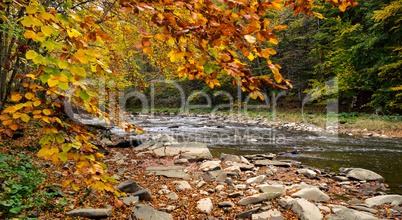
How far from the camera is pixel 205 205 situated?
3330 millimetres

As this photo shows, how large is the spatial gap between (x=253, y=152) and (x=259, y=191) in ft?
13.5

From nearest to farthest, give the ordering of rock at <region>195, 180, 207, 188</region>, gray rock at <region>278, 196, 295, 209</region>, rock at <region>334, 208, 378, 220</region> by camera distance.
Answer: rock at <region>334, 208, 378, 220</region>, gray rock at <region>278, 196, 295, 209</region>, rock at <region>195, 180, 207, 188</region>

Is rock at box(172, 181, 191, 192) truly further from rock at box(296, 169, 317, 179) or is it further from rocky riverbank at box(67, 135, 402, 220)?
rock at box(296, 169, 317, 179)

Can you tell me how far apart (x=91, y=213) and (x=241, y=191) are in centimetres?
246

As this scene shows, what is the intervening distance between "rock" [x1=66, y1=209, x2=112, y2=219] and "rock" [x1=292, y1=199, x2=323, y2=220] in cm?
270

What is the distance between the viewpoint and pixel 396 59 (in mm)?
14125

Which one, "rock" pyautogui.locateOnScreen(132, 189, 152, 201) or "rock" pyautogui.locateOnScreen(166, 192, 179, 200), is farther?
"rock" pyautogui.locateOnScreen(166, 192, 179, 200)

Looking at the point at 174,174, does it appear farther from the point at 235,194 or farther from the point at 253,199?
the point at 253,199


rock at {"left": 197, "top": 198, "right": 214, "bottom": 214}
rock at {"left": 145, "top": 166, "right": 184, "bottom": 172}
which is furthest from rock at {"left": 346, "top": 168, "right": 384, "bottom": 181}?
rock at {"left": 145, "top": 166, "right": 184, "bottom": 172}

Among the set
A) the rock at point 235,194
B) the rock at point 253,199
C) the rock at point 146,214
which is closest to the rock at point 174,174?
the rock at point 235,194

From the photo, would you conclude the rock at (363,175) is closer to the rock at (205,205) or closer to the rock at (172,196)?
the rock at (205,205)

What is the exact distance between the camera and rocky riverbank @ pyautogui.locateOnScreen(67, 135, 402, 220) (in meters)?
3.14

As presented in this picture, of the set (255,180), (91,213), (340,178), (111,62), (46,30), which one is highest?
(111,62)

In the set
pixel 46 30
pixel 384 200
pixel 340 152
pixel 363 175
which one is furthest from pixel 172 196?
pixel 340 152
